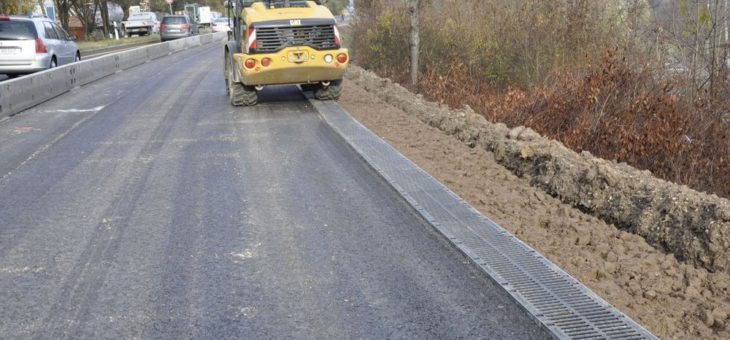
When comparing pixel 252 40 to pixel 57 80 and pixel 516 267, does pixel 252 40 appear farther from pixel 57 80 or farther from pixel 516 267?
pixel 516 267

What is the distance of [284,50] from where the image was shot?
511 inches

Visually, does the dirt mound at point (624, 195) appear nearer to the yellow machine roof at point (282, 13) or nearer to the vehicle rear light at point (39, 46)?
the yellow machine roof at point (282, 13)

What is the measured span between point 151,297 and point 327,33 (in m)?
9.27

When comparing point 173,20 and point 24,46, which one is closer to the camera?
point 24,46

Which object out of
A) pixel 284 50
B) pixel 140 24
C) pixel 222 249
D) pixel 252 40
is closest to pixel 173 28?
pixel 140 24

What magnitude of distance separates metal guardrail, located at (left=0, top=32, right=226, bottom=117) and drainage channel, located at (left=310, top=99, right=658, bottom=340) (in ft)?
28.0

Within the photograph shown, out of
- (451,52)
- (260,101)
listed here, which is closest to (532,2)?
(451,52)

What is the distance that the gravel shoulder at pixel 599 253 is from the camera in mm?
4438

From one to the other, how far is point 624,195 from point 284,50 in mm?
7782

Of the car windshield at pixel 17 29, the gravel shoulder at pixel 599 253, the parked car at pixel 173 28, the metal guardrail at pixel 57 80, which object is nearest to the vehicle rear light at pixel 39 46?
the car windshield at pixel 17 29

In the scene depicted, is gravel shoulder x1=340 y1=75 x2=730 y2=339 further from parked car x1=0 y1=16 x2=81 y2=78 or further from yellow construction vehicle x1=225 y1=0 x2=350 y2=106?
parked car x1=0 y1=16 x2=81 y2=78

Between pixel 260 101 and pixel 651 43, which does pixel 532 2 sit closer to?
pixel 651 43

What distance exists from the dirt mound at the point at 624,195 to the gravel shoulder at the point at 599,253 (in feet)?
0.48

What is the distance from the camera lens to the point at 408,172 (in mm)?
8141
